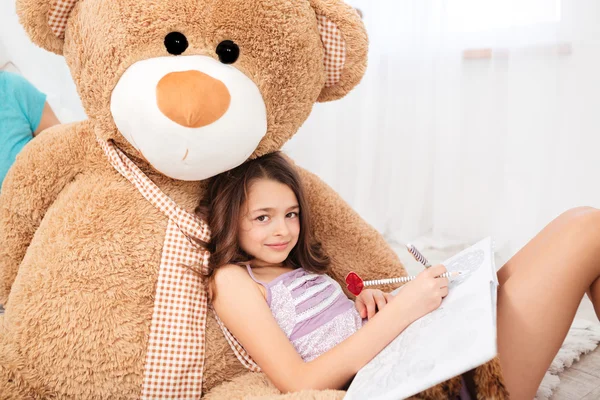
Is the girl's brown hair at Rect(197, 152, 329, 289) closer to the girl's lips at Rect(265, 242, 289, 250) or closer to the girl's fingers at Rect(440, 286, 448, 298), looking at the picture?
the girl's lips at Rect(265, 242, 289, 250)

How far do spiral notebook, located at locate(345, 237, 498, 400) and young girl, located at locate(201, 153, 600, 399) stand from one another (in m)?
0.03

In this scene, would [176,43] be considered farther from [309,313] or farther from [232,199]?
[309,313]

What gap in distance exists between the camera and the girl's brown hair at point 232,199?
830 millimetres

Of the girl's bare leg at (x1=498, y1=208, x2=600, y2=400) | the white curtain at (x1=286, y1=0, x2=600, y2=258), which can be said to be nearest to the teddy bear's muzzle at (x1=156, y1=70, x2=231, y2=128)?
the girl's bare leg at (x1=498, y1=208, x2=600, y2=400)

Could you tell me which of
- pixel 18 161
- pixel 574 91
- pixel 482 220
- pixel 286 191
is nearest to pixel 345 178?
pixel 482 220

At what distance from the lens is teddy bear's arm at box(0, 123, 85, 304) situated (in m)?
0.84

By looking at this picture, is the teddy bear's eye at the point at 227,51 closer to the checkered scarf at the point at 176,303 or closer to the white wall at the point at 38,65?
the checkered scarf at the point at 176,303

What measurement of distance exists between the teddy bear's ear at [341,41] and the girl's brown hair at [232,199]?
0.51 ft

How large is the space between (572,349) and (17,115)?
1261 millimetres

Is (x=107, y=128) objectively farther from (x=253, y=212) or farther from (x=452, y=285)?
(x=452, y=285)

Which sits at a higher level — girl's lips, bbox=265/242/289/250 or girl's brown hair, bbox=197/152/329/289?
girl's brown hair, bbox=197/152/329/289

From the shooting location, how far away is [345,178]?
81.5 inches

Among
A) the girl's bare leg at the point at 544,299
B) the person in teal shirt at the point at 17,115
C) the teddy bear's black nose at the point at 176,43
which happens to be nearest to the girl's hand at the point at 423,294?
the girl's bare leg at the point at 544,299

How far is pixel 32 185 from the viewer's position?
2.77 ft
